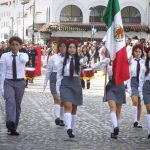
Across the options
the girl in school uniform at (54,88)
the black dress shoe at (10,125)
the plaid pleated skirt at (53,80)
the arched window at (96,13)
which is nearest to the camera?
the black dress shoe at (10,125)

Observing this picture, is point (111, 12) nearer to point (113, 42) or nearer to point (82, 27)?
point (113, 42)

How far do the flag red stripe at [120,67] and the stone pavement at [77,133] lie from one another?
112 cm

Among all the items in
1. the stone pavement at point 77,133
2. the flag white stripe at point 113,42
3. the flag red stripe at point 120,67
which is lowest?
the stone pavement at point 77,133

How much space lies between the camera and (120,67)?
1272 cm

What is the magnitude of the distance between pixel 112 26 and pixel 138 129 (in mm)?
2275

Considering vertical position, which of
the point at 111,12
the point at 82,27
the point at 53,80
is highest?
the point at 82,27

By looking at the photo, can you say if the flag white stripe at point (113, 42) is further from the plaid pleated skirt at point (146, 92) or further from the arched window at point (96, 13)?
the arched window at point (96, 13)

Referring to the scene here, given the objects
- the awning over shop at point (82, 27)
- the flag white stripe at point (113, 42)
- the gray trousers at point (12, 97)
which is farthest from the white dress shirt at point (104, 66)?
the awning over shop at point (82, 27)

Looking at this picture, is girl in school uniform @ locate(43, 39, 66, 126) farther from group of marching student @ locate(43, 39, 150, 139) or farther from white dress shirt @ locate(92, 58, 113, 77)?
white dress shirt @ locate(92, 58, 113, 77)

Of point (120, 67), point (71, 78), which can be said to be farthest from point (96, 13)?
point (71, 78)

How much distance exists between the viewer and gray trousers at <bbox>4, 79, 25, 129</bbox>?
40.2ft

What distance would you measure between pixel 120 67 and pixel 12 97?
7.35 ft

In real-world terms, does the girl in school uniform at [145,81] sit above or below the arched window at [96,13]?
below

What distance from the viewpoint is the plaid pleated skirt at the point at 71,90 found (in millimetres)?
12203
